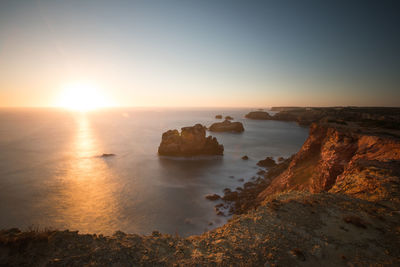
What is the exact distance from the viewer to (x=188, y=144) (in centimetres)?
5041

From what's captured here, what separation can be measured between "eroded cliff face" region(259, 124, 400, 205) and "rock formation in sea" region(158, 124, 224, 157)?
2921 centimetres

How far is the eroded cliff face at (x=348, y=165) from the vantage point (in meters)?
10.2

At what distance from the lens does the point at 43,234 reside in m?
6.51

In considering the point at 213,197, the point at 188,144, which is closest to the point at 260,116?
the point at 188,144

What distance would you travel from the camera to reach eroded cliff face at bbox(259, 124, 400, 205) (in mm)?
10242

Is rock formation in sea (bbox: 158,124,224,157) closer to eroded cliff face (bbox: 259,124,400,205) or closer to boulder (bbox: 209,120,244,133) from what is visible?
eroded cliff face (bbox: 259,124,400,205)

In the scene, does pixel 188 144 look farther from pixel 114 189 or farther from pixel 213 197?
pixel 213 197

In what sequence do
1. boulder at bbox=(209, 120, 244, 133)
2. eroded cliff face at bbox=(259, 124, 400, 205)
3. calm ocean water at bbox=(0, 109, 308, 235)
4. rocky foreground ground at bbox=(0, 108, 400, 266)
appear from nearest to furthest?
1. rocky foreground ground at bbox=(0, 108, 400, 266)
2. eroded cliff face at bbox=(259, 124, 400, 205)
3. calm ocean water at bbox=(0, 109, 308, 235)
4. boulder at bbox=(209, 120, 244, 133)

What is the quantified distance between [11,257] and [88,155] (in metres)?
55.5

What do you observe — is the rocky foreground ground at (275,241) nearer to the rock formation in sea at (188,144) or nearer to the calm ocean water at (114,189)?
the calm ocean water at (114,189)

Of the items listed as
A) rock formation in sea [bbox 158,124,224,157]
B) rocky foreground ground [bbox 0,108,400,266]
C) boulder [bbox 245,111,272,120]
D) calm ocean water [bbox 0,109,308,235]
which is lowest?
calm ocean water [bbox 0,109,308,235]

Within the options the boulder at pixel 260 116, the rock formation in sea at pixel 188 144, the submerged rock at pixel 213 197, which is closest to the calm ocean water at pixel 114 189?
the submerged rock at pixel 213 197

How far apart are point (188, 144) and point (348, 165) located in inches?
1573

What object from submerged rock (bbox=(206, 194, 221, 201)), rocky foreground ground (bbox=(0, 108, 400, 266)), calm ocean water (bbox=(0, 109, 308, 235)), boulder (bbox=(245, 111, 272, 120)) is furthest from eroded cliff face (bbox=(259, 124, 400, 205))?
boulder (bbox=(245, 111, 272, 120))
